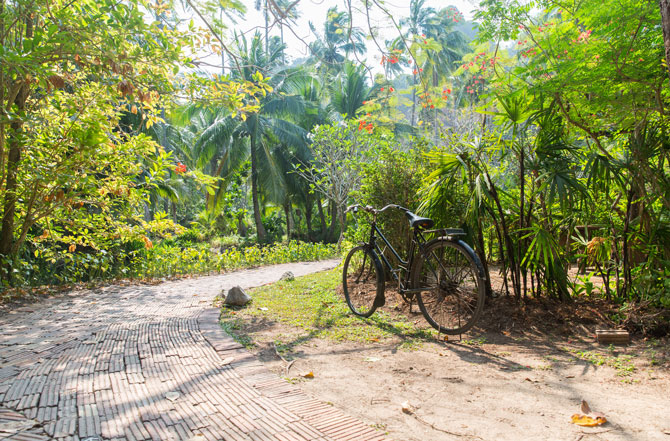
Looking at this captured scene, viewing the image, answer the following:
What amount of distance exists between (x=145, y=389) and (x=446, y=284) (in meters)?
2.27

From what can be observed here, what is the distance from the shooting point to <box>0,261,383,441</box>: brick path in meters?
1.77

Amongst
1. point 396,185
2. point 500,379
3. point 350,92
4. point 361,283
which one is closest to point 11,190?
point 361,283

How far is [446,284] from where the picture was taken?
10.8 feet

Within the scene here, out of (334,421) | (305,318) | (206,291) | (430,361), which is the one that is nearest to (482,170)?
(430,361)

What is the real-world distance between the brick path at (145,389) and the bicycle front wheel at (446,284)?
1.55 meters

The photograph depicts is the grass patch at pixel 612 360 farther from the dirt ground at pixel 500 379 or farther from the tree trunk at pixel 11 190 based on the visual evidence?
the tree trunk at pixel 11 190

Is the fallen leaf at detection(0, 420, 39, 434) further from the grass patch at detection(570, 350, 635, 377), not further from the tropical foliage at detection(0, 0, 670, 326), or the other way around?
the grass patch at detection(570, 350, 635, 377)

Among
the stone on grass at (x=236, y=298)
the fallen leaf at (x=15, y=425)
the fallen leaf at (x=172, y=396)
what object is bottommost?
the fallen leaf at (x=172, y=396)

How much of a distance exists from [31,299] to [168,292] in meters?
1.71

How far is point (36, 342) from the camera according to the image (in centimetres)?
312

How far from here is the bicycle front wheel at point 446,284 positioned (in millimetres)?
3248

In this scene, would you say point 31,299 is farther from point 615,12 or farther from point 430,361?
point 615,12

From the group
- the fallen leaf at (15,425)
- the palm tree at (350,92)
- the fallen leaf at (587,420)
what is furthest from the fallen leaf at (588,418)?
the palm tree at (350,92)

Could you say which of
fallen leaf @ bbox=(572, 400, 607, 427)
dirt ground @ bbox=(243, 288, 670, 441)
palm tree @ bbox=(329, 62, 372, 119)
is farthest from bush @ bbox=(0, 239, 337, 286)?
palm tree @ bbox=(329, 62, 372, 119)
